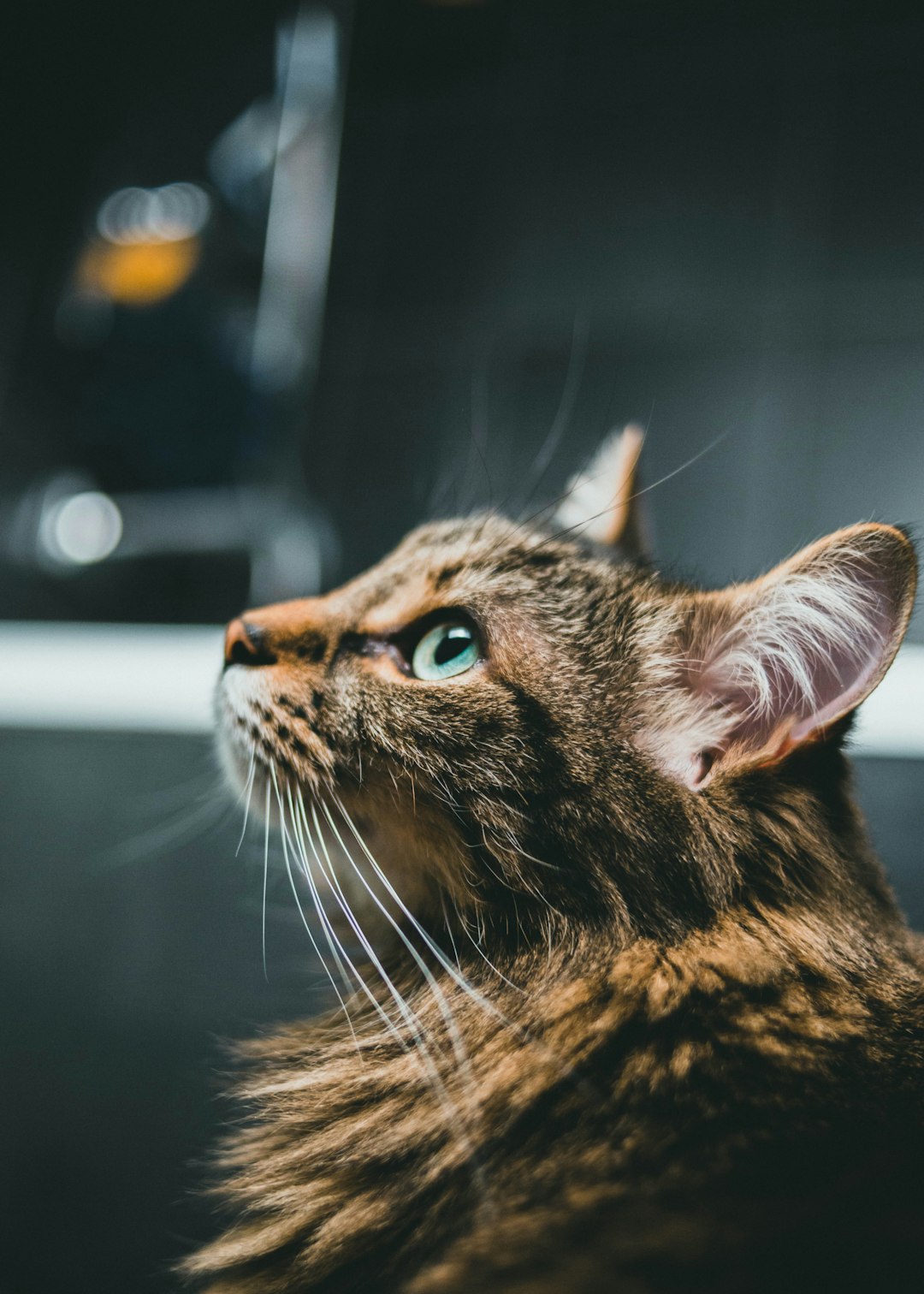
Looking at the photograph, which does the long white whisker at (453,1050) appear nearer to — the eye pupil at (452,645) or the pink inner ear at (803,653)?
the eye pupil at (452,645)

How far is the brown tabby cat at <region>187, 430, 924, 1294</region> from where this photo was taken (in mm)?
320

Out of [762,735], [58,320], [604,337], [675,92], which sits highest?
[58,320]

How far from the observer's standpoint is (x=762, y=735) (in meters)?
0.47

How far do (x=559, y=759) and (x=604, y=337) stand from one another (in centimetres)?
102

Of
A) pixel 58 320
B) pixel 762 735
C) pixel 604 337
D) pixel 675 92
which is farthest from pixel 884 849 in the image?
pixel 58 320

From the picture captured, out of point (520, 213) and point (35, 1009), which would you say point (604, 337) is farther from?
point (35, 1009)

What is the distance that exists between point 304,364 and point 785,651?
3.85ft

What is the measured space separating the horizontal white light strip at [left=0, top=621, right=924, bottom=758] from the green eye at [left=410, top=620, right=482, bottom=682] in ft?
1.31

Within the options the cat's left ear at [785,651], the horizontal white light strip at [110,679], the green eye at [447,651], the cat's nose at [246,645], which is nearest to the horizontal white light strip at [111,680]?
the horizontal white light strip at [110,679]

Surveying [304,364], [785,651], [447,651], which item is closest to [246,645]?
[447,651]

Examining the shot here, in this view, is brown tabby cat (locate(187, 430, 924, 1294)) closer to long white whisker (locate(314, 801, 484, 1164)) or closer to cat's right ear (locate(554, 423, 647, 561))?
long white whisker (locate(314, 801, 484, 1164))

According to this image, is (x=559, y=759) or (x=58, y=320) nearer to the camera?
(x=559, y=759)

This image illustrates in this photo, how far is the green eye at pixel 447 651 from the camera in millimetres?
535

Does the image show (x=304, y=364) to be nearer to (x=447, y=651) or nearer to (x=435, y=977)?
(x=447, y=651)
